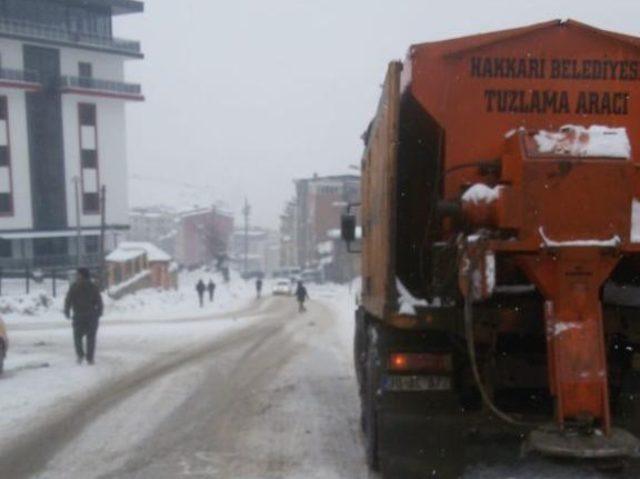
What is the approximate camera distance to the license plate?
5.41 metres

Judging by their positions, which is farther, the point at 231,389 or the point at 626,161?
the point at 231,389


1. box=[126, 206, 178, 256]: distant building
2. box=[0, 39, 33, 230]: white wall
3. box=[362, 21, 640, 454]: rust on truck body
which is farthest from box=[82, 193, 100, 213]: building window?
box=[126, 206, 178, 256]: distant building

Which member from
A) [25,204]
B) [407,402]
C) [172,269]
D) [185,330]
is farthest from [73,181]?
[407,402]

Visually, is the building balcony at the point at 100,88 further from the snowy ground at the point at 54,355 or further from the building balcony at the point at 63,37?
the snowy ground at the point at 54,355

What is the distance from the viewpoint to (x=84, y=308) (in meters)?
13.1

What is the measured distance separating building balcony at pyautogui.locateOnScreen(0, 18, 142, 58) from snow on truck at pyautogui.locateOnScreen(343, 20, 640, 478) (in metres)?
53.8

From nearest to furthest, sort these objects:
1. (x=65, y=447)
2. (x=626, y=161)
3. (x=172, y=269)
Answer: (x=626, y=161)
(x=65, y=447)
(x=172, y=269)

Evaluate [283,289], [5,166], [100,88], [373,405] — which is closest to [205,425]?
[373,405]

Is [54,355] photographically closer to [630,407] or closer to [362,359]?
[362,359]

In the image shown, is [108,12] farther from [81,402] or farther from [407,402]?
[407,402]

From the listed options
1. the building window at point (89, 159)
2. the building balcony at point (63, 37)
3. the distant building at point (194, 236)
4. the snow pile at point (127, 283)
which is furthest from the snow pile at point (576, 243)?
the distant building at point (194, 236)

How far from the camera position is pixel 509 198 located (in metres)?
4.79

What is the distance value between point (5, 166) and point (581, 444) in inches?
2161

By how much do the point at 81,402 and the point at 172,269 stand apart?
5875 cm
